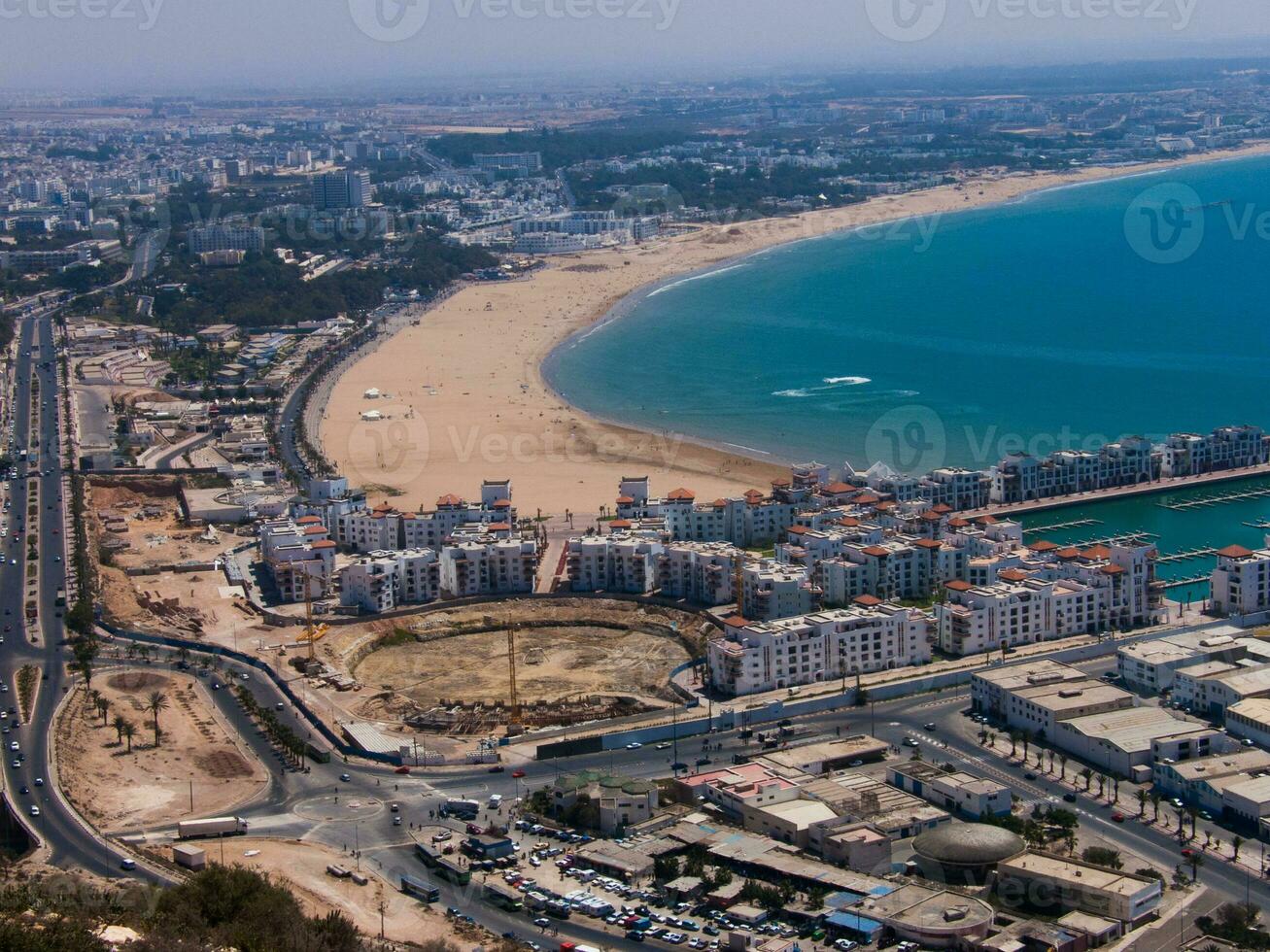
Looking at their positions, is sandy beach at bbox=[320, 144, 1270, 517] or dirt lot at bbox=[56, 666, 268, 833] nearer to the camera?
→ dirt lot at bbox=[56, 666, 268, 833]

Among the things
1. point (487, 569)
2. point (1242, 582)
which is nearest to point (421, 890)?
point (487, 569)

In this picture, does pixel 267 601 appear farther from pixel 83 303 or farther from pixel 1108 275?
pixel 1108 275

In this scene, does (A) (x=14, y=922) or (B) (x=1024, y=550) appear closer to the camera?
(A) (x=14, y=922)

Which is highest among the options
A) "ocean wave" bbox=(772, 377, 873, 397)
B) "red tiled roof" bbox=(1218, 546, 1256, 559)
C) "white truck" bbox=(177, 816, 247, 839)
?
"red tiled roof" bbox=(1218, 546, 1256, 559)

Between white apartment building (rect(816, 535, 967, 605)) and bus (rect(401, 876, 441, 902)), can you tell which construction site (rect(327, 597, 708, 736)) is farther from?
bus (rect(401, 876, 441, 902))

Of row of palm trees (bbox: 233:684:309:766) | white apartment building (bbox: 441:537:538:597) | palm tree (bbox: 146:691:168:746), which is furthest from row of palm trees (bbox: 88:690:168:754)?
white apartment building (bbox: 441:537:538:597)

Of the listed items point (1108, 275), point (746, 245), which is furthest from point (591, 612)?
point (746, 245)

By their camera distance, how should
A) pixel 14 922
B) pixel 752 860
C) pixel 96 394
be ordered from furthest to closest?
pixel 96 394 → pixel 752 860 → pixel 14 922

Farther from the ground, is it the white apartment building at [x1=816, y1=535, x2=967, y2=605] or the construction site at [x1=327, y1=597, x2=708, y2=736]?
the white apartment building at [x1=816, y1=535, x2=967, y2=605]
